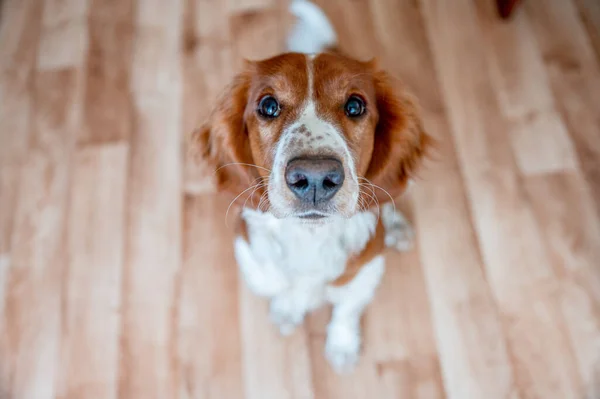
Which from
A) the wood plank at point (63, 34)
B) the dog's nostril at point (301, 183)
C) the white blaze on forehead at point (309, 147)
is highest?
the wood plank at point (63, 34)

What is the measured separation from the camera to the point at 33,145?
2477 millimetres

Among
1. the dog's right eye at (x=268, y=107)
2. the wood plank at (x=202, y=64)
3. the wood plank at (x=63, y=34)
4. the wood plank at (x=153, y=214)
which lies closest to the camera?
the dog's right eye at (x=268, y=107)

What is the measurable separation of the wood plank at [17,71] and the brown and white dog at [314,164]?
148 centimetres

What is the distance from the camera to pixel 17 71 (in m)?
2.68

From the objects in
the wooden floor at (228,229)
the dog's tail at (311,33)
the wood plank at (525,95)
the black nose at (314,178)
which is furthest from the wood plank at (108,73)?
the wood plank at (525,95)

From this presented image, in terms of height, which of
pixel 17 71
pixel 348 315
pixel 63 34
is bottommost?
pixel 348 315

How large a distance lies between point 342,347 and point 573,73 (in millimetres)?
1891

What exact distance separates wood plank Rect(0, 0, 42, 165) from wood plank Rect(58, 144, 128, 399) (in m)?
0.40

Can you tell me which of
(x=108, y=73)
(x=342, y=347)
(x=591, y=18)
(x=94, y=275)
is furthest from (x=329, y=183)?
(x=591, y=18)

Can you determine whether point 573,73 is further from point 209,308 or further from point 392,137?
point 209,308

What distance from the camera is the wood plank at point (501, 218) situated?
1.94 meters

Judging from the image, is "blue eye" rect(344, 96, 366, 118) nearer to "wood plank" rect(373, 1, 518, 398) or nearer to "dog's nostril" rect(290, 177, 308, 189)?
"dog's nostril" rect(290, 177, 308, 189)

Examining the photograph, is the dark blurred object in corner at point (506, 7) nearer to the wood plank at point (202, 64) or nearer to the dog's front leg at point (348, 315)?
the wood plank at point (202, 64)

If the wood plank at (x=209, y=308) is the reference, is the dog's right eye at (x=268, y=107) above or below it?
above
